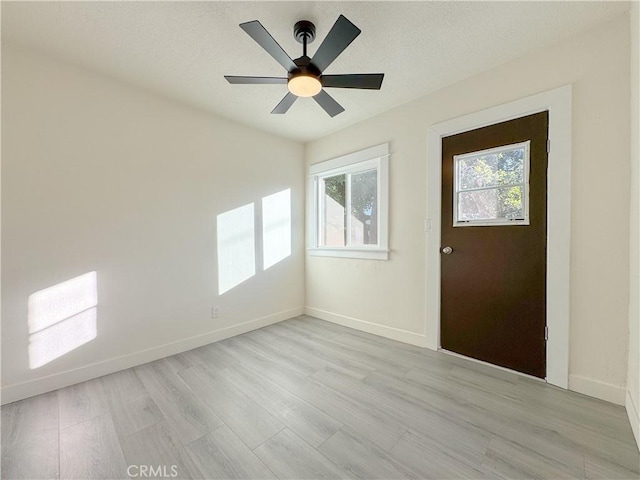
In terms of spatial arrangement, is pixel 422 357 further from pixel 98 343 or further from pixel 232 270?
pixel 98 343

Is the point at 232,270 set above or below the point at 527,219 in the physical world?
below

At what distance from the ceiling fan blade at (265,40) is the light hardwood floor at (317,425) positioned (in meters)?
2.19

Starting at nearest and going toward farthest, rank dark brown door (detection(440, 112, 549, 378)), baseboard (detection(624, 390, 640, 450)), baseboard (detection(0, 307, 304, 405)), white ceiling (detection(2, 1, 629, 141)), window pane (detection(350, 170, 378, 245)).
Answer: baseboard (detection(624, 390, 640, 450)) < white ceiling (detection(2, 1, 629, 141)) < baseboard (detection(0, 307, 304, 405)) < dark brown door (detection(440, 112, 549, 378)) < window pane (detection(350, 170, 378, 245))

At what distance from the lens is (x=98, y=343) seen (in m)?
2.23

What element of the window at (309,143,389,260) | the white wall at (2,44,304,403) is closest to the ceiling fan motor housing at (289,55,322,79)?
the window at (309,143,389,260)

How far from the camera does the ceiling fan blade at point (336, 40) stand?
4.49 ft

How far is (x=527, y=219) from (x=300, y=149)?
112 inches

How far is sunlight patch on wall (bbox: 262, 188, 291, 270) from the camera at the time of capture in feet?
11.3

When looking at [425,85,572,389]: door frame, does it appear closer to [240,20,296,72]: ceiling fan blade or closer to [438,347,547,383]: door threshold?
[438,347,547,383]: door threshold

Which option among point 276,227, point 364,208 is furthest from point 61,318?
point 364,208

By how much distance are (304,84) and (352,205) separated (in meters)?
1.89

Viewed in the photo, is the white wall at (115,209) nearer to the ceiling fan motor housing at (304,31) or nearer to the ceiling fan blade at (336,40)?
the ceiling fan motor housing at (304,31)

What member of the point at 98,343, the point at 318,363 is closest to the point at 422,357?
the point at 318,363

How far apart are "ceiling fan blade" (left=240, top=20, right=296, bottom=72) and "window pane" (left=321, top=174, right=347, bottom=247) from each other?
199 centimetres
